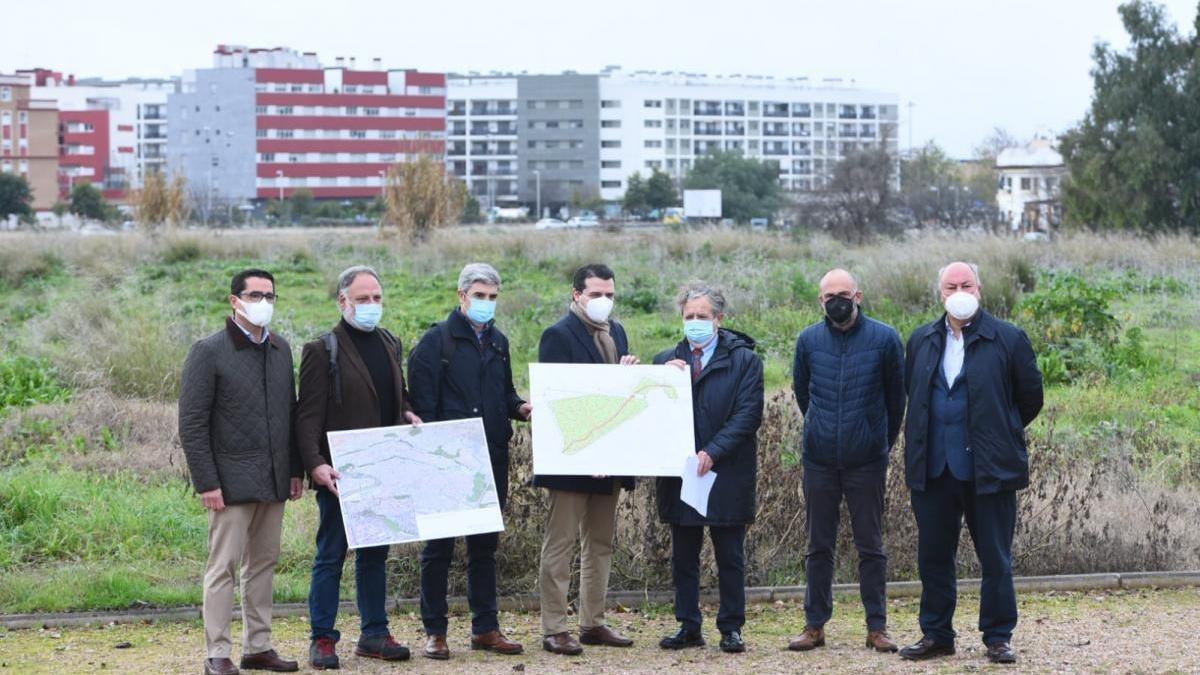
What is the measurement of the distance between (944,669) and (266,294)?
389cm

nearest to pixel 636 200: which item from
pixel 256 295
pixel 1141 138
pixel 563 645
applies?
pixel 1141 138

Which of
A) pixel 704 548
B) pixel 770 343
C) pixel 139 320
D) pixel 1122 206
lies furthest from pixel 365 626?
pixel 1122 206

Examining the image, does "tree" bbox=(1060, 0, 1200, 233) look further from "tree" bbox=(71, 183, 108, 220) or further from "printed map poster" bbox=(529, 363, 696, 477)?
"tree" bbox=(71, 183, 108, 220)

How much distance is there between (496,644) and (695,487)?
1367 mm

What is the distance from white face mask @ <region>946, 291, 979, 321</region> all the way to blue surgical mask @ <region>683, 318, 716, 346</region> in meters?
1.25

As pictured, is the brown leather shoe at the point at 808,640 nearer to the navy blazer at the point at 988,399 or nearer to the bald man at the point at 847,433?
Result: the bald man at the point at 847,433

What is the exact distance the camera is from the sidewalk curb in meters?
9.18

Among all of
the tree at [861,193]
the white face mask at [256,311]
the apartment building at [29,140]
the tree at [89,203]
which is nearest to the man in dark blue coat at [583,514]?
the white face mask at [256,311]

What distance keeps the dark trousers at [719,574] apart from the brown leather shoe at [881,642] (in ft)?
2.28

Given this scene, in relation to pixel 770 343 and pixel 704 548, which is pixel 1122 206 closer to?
pixel 770 343

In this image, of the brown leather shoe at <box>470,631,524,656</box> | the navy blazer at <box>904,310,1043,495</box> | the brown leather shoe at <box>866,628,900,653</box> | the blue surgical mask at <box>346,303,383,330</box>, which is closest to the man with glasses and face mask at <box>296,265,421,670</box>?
the blue surgical mask at <box>346,303,383,330</box>

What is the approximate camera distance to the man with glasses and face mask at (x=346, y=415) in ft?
25.6

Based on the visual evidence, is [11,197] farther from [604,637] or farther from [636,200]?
[604,637]

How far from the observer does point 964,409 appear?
783 centimetres
